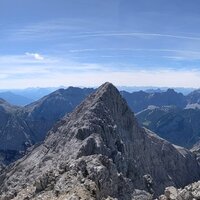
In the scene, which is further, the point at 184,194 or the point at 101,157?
the point at 101,157

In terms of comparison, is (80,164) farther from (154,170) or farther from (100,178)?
(154,170)

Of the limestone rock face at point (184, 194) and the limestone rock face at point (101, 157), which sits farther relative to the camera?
→ the limestone rock face at point (101, 157)

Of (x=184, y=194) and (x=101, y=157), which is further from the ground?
(x=184, y=194)

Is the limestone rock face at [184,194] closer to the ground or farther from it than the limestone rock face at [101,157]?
farther from it

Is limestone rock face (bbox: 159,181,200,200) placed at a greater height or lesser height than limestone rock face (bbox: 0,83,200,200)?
greater

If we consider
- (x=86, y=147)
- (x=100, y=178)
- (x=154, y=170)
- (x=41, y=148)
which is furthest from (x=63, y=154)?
(x=100, y=178)

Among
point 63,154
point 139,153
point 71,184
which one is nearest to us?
point 71,184

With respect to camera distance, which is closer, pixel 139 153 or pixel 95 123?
pixel 95 123

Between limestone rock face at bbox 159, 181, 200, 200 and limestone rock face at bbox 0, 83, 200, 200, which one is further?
limestone rock face at bbox 0, 83, 200, 200
